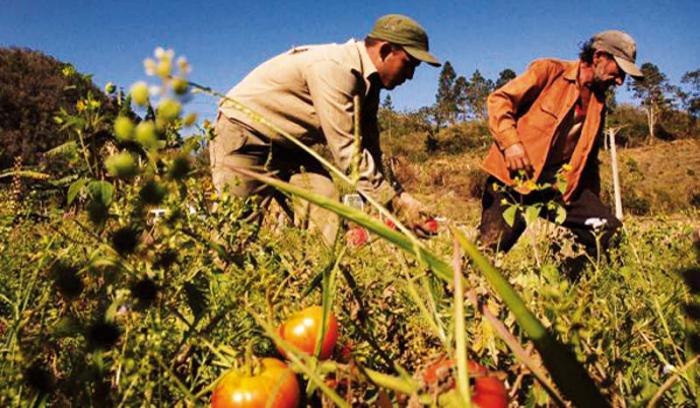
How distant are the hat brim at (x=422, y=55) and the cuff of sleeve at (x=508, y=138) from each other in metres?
0.77

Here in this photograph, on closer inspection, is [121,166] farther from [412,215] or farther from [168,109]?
[412,215]

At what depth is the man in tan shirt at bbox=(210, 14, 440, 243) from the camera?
9.48 feet

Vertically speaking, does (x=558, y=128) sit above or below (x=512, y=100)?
below

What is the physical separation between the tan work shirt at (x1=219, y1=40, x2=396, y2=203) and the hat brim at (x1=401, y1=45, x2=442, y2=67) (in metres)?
0.23

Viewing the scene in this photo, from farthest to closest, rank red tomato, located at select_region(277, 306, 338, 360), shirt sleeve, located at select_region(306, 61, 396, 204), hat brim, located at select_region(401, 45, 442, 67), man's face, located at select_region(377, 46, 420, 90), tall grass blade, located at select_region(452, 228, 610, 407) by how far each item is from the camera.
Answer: man's face, located at select_region(377, 46, 420, 90)
hat brim, located at select_region(401, 45, 442, 67)
shirt sleeve, located at select_region(306, 61, 396, 204)
red tomato, located at select_region(277, 306, 338, 360)
tall grass blade, located at select_region(452, 228, 610, 407)

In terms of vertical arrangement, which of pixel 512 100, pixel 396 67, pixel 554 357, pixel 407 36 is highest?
pixel 407 36

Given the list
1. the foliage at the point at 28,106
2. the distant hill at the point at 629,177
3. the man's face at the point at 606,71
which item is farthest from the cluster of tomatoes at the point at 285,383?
the foliage at the point at 28,106

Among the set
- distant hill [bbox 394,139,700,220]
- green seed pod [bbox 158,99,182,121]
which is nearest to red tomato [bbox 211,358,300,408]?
green seed pod [bbox 158,99,182,121]

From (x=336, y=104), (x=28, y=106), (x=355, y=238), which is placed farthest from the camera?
(x=28, y=106)

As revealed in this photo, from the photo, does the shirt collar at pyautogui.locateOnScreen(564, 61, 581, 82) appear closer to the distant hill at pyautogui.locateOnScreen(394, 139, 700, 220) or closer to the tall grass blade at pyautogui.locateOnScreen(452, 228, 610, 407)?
the tall grass blade at pyautogui.locateOnScreen(452, 228, 610, 407)

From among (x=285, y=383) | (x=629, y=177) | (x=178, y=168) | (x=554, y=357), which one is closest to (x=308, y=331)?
(x=285, y=383)

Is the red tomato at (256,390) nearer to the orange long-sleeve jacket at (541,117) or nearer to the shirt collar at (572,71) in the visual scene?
the orange long-sleeve jacket at (541,117)

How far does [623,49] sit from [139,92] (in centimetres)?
388

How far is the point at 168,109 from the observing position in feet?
1.45
